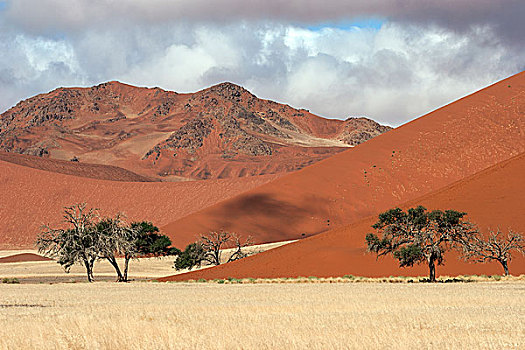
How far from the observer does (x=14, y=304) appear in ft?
86.1

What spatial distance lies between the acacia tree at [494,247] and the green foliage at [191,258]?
29.8 m

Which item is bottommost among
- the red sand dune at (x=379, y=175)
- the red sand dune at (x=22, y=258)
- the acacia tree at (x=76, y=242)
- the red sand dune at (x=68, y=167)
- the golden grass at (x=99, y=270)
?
the golden grass at (x=99, y=270)

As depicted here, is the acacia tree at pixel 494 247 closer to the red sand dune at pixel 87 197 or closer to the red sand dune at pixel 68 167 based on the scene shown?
the red sand dune at pixel 87 197

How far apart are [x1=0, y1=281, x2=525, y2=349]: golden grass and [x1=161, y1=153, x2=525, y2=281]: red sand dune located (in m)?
20.8

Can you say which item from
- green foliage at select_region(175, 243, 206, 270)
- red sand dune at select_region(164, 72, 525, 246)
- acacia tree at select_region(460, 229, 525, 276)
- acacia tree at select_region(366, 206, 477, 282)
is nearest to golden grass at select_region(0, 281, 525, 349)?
acacia tree at select_region(366, 206, 477, 282)

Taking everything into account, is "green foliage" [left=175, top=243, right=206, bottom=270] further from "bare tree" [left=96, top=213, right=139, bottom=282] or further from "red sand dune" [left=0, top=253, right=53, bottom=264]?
"red sand dune" [left=0, top=253, right=53, bottom=264]

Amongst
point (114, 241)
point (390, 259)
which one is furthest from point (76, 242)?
point (390, 259)

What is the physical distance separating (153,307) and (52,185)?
360 feet

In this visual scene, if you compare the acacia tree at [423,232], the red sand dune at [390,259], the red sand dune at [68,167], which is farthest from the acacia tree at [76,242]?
the red sand dune at [68,167]

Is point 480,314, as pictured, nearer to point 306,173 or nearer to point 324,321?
point 324,321

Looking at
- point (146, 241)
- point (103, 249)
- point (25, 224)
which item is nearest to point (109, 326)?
point (103, 249)

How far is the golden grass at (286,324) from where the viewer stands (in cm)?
1305

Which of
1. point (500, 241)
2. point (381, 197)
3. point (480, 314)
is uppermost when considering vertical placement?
point (381, 197)

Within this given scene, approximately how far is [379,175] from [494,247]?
42.2 metres
